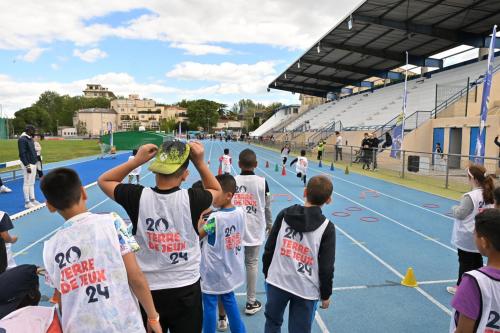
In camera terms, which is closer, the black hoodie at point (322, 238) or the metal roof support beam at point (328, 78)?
the black hoodie at point (322, 238)

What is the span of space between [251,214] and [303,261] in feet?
4.90

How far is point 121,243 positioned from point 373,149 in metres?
19.3

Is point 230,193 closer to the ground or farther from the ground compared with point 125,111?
closer to the ground

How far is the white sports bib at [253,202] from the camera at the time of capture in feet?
13.8

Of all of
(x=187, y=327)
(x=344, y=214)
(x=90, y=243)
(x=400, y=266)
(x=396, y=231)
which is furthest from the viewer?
(x=344, y=214)

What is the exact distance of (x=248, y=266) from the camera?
13.8ft

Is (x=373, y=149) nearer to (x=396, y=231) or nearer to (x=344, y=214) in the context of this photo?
(x=344, y=214)

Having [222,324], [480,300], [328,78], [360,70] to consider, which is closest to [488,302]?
[480,300]

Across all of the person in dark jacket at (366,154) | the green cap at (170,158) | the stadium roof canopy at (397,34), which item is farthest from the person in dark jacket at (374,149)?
the green cap at (170,158)

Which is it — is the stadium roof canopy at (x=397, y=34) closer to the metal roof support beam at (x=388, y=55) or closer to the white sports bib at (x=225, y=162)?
the metal roof support beam at (x=388, y=55)

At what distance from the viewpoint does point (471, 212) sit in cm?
394

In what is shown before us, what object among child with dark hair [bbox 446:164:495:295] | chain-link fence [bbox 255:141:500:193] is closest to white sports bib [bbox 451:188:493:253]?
child with dark hair [bbox 446:164:495:295]

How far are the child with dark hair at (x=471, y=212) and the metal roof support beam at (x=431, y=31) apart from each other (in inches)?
848

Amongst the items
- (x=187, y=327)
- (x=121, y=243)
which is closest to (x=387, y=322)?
(x=187, y=327)
